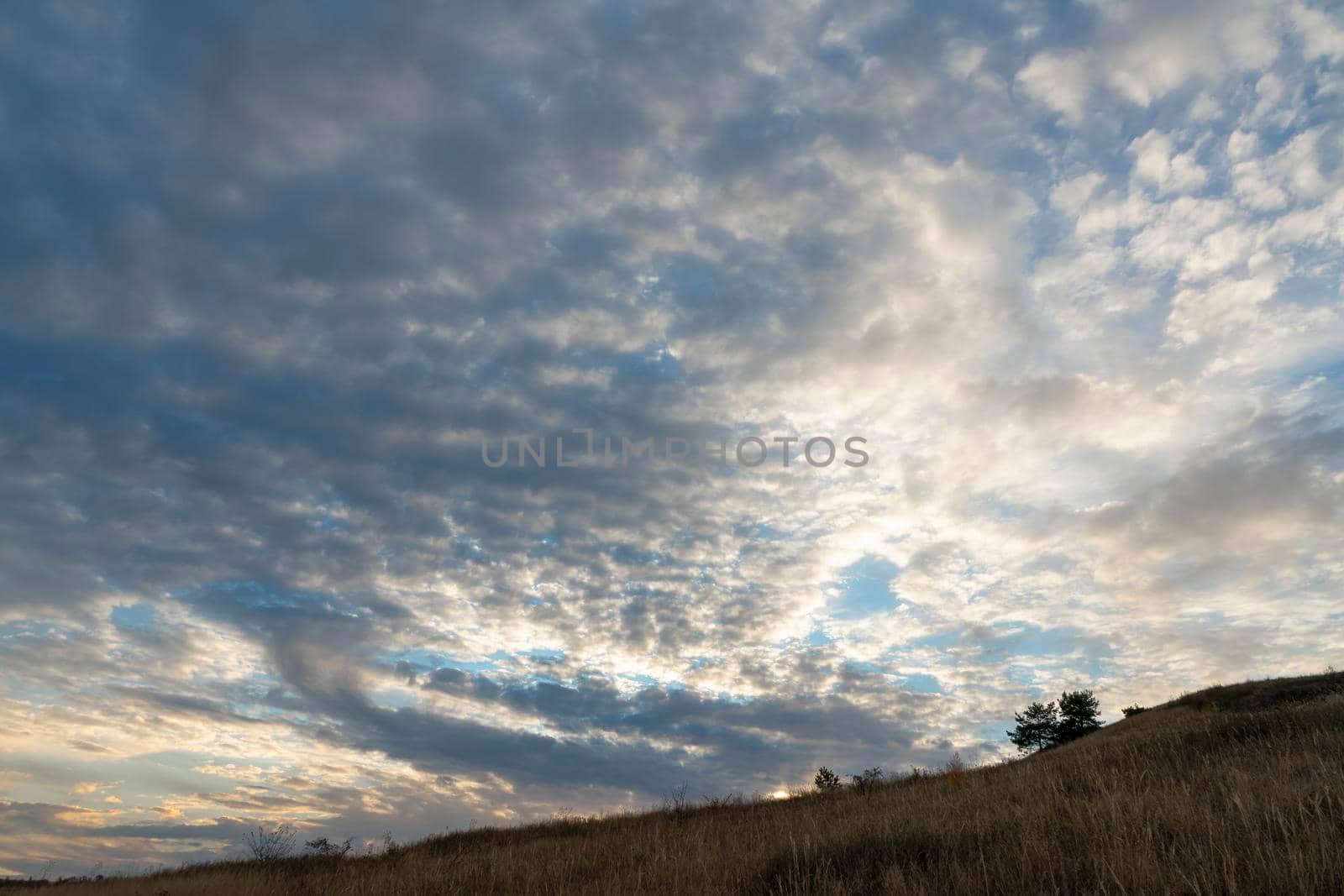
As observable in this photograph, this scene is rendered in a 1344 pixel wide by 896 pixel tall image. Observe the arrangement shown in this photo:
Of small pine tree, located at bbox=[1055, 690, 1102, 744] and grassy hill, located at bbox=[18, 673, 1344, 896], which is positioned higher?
small pine tree, located at bbox=[1055, 690, 1102, 744]

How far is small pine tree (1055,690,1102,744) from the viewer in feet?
197

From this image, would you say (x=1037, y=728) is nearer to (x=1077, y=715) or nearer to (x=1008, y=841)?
(x=1077, y=715)

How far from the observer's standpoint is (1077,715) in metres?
61.0

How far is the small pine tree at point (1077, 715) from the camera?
60.1m

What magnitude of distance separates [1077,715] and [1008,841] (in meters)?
62.3

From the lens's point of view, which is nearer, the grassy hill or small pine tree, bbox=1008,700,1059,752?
the grassy hill

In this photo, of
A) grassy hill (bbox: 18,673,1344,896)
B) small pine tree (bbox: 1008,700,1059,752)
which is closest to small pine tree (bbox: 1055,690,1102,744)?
small pine tree (bbox: 1008,700,1059,752)

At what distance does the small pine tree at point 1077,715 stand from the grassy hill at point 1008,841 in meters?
46.7

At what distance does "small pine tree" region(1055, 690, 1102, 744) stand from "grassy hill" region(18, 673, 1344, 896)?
153 feet

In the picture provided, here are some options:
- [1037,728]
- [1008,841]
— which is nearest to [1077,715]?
[1037,728]

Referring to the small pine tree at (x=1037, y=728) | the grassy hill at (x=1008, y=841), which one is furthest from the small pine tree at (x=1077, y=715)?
the grassy hill at (x=1008, y=841)

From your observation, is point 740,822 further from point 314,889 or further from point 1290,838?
point 1290,838

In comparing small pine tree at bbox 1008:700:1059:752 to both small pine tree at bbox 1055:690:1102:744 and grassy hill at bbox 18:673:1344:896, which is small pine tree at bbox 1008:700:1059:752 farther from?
grassy hill at bbox 18:673:1344:896

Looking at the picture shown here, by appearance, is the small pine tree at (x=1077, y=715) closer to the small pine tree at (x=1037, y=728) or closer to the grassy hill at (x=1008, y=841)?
the small pine tree at (x=1037, y=728)
